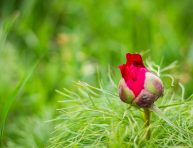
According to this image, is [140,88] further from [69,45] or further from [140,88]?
[69,45]

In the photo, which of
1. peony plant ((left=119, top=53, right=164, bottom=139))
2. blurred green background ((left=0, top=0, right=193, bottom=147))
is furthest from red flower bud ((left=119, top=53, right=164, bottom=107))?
blurred green background ((left=0, top=0, right=193, bottom=147))

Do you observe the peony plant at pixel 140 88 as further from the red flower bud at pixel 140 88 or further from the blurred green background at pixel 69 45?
the blurred green background at pixel 69 45

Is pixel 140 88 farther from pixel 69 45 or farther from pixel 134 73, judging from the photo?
pixel 69 45

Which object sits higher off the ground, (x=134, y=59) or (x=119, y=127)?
(x=134, y=59)

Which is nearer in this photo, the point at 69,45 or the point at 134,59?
the point at 134,59

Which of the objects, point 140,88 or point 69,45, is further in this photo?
point 69,45

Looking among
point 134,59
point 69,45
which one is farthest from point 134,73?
point 69,45

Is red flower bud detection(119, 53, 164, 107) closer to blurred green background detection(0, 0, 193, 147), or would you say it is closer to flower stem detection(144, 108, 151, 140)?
flower stem detection(144, 108, 151, 140)

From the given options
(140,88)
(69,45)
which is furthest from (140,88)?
(69,45)

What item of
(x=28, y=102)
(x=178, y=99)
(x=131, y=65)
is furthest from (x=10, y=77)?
(x=131, y=65)
